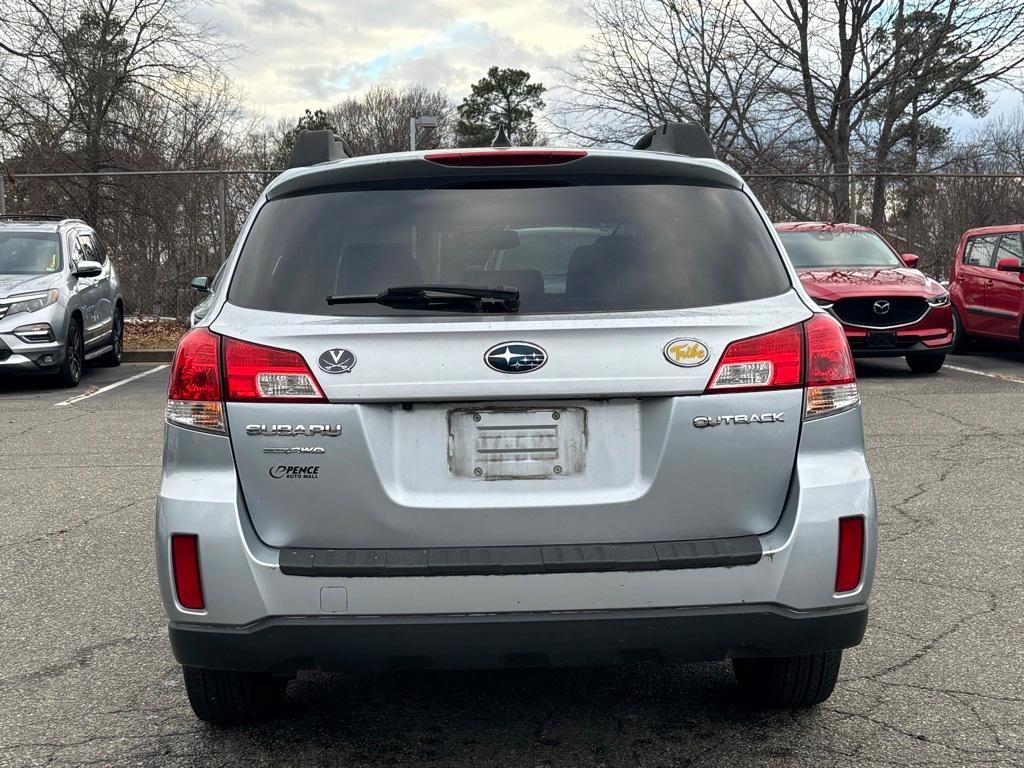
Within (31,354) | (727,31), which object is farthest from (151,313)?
(727,31)

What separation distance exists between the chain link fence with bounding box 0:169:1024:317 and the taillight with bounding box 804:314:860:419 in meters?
15.9

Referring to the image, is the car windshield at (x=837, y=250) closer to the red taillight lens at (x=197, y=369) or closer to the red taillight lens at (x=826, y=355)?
the red taillight lens at (x=826, y=355)

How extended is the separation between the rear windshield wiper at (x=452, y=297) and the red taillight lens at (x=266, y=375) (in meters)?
0.28

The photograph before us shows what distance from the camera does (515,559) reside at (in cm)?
275

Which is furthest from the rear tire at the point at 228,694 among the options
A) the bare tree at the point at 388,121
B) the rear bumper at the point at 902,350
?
the bare tree at the point at 388,121

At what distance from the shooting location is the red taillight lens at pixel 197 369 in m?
2.91

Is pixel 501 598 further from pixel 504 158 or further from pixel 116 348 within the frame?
pixel 116 348

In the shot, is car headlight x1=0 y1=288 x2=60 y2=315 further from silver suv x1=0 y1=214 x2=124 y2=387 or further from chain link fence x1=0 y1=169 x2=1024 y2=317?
chain link fence x1=0 y1=169 x2=1024 y2=317

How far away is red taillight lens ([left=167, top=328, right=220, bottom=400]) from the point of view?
291 cm

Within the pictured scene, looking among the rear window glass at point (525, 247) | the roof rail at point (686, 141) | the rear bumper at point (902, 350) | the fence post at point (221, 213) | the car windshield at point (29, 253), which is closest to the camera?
the rear window glass at point (525, 247)

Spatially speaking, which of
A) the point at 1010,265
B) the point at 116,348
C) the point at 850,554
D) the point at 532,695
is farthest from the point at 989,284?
the point at 850,554

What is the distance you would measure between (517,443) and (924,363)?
11.2 metres

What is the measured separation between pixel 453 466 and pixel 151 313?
53.8 feet

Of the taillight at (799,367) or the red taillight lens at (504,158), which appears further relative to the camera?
the red taillight lens at (504,158)
